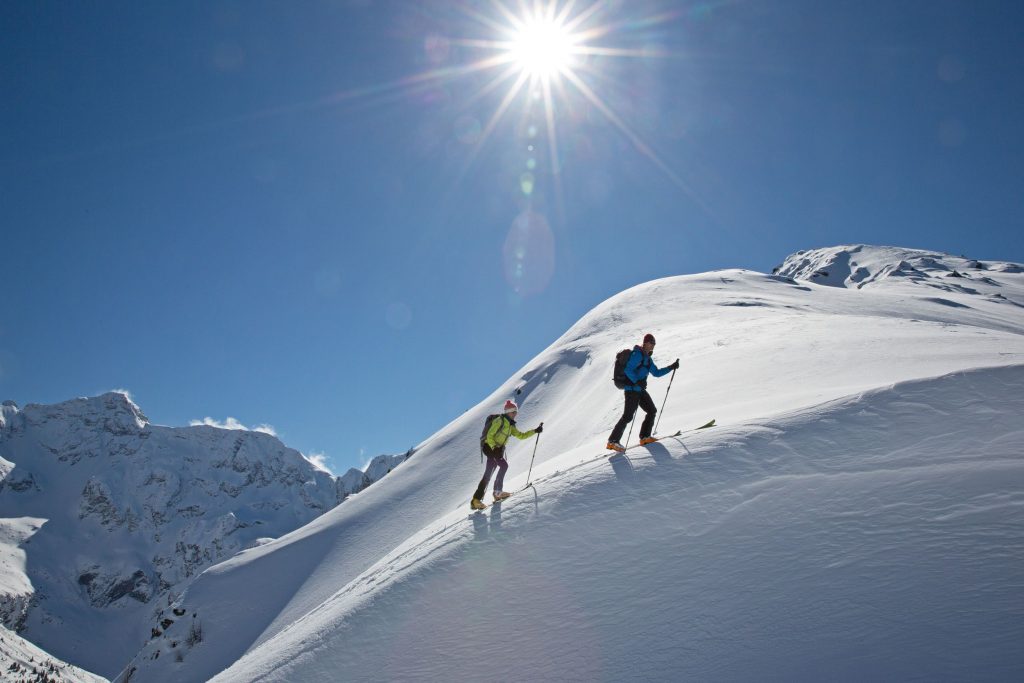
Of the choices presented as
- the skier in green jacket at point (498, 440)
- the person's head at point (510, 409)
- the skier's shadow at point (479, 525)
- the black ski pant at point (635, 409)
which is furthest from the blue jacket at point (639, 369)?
the skier's shadow at point (479, 525)

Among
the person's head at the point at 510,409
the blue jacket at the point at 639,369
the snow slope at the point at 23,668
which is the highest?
the blue jacket at the point at 639,369

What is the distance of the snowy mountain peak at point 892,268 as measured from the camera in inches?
3305

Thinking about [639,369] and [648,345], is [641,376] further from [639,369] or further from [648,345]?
[648,345]

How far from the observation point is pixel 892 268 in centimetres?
10219

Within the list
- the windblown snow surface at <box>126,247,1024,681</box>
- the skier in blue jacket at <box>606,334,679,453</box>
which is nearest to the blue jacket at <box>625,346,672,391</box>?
the skier in blue jacket at <box>606,334,679,453</box>

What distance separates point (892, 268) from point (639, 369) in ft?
398

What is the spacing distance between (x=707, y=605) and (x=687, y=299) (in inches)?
1643

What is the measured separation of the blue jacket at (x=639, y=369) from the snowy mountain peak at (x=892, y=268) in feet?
280

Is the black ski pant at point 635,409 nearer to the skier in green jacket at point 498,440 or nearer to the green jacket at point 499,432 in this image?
the skier in green jacket at point 498,440

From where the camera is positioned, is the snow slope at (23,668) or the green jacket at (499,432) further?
the snow slope at (23,668)

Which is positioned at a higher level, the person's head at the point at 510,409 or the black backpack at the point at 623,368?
the black backpack at the point at 623,368

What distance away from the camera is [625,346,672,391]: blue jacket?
30.5ft

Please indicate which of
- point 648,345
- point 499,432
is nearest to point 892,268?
point 648,345

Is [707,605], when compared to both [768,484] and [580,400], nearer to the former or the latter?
[768,484]
